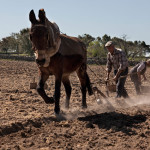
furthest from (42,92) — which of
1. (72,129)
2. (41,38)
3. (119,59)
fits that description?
(119,59)

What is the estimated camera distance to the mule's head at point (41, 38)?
550cm

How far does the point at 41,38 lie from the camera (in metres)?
5.49

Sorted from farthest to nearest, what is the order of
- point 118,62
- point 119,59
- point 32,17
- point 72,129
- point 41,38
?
point 118,62 → point 119,59 → point 32,17 → point 41,38 → point 72,129

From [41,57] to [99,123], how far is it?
1812mm

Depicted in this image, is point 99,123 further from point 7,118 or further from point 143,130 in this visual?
point 7,118

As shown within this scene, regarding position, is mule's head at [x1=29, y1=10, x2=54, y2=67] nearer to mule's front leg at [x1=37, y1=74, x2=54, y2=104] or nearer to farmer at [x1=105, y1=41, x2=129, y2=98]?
mule's front leg at [x1=37, y1=74, x2=54, y2=104]

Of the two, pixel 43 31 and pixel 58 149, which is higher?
pixel 43 31

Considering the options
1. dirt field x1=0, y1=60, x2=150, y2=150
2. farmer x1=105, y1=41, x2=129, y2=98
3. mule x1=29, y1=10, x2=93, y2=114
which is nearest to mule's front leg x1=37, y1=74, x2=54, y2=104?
mule x1=29, y1=10, x2=93, y2=114

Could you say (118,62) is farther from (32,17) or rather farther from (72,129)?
(72,129)

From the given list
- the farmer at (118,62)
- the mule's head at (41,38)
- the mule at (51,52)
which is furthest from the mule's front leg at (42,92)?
the farmer at (118,62)

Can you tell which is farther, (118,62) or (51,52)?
(118,62)

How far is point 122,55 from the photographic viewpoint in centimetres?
809

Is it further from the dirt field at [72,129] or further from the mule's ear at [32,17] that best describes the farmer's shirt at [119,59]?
the mule's ear at [32,17]

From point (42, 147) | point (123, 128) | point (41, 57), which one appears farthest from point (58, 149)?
point (41, 57)
